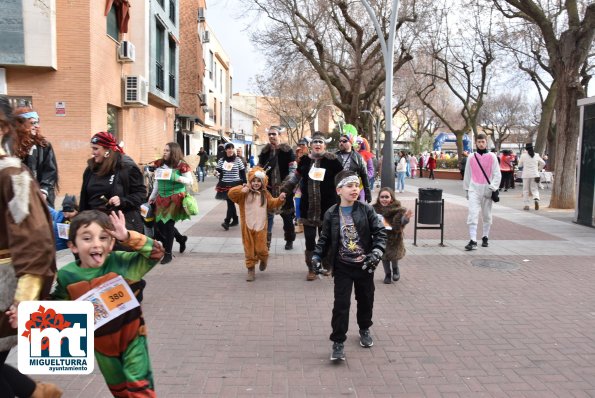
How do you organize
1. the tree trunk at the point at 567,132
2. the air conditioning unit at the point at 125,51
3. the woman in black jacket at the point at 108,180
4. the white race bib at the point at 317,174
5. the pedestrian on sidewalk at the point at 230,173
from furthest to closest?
the air conditioning unit at the point at 125,51
the tree trunk at the point at 567,132
the pedestrian on sidewalk at the point at 230,173
the white race bib at the point at 317,174
the woman in black jacket at the point at 108,180

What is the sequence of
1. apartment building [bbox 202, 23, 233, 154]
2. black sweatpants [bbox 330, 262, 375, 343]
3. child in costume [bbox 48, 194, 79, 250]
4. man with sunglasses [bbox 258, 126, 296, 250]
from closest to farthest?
1. child in costume [bbox 48, 194, 79, 250]
2. black sweatpants [bbox 330, 262, 375, 343]
3. man with sunglasses [bbox 258, 126, 296, 250]
4. apartment building [bbox 202, 23, 233, 154]

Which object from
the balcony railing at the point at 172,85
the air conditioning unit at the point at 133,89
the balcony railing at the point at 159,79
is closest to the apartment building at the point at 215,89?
the balcony railing at the point at 172,85

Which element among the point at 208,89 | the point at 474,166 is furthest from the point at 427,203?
the point at 208,89

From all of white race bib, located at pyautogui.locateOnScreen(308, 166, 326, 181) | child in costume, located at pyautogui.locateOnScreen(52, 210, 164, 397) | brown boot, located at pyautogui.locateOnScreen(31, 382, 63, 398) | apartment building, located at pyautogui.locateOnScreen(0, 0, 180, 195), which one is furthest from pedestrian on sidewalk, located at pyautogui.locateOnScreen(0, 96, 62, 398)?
apartment building, located at pyautogui.locateOnScreen(0, 0, 180, 195)

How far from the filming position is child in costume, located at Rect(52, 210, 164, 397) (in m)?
2.63

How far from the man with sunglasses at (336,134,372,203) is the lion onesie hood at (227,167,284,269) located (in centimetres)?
117

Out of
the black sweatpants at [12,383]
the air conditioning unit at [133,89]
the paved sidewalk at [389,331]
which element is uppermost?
the air conditioning unit at [133,89]

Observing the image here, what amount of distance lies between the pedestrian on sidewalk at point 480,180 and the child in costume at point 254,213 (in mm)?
3824

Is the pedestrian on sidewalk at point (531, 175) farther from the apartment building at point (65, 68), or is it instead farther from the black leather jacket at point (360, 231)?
the apartment building at point (65, 68)

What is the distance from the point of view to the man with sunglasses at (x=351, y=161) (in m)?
7.13

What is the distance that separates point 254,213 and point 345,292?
276 cm

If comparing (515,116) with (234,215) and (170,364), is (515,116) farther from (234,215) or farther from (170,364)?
(170,364)

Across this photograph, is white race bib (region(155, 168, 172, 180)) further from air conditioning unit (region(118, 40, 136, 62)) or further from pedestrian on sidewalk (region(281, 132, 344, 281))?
air conditioning unit (region(118, 40, 136, 62))

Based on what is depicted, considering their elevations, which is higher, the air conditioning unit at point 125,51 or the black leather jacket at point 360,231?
the air conditioning unit at point 125,51
